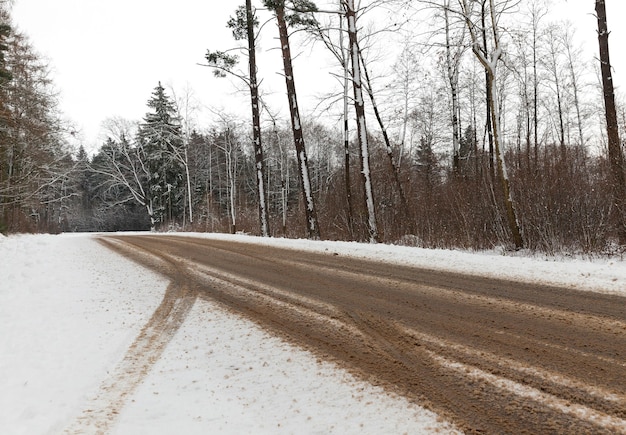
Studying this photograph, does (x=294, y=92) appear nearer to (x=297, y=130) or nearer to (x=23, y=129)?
(x=297, y=130)

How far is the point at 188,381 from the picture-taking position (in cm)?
288

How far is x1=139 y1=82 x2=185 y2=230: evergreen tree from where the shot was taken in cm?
4028

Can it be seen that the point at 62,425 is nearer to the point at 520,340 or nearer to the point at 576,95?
the point at 520,340

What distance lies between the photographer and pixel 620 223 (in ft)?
28.0

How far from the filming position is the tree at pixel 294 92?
49.3 ft

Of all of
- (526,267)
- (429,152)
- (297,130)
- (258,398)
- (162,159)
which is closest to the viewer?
(258,398)

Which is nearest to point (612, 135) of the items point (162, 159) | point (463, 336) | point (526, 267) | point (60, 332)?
point (526, 267)

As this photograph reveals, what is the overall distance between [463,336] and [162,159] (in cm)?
4527

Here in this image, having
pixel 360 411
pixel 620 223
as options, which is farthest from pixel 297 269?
pixel 620 223

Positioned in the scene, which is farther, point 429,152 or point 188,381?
point 429,152

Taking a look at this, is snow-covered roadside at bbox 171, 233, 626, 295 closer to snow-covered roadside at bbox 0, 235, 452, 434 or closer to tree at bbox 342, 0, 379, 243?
tree at bbox 342, 0, 379, 243

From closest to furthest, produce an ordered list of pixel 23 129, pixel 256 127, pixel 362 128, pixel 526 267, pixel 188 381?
pixel 188 381, pixel 526 267, pixel 362 128, pixel 256 127, pixel 23 129

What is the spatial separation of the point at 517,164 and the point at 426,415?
10.6 meters

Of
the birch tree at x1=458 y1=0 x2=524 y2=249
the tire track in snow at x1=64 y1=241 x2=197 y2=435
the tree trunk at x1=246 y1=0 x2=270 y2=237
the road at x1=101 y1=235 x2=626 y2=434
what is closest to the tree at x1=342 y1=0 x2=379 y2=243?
the birch tree at x1=458 y1=0 x2=524 y2=249
